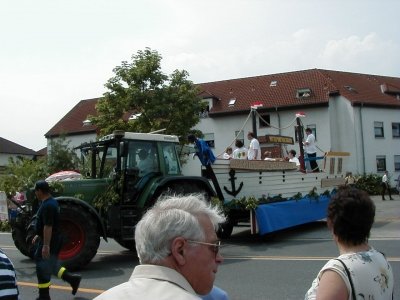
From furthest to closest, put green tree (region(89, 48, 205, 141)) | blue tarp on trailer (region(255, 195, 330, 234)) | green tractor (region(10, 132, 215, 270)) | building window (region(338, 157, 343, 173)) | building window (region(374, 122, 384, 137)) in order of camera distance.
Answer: building window (region(374, 122, 384, 137)) → green tree (region(89, 48, 205, 141)) → building window (region(338, 157, 343, 173)) → blue tarp on trailer (region(255, 195, 330, 234)) → green tractor (region(10, 132, 215, 270))

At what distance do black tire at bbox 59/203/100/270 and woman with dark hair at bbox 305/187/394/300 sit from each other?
297 inches

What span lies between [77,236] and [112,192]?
1.15 meters

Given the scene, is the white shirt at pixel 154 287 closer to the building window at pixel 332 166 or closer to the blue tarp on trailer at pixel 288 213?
the blue tarp on trailer at pixel 288 213

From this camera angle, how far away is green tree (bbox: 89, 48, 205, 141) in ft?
99.2

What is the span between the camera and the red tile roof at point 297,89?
42.9m

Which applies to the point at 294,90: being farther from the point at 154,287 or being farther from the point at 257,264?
the point at 154,287

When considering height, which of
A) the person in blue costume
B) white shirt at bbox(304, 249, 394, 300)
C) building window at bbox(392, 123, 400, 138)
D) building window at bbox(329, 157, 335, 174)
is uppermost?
building window at bbox(392, 123, 400, 138)

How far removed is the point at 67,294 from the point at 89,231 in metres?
2.01

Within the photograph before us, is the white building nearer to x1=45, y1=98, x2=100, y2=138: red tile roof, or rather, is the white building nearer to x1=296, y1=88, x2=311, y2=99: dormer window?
x1=296, y1=88, x2=311, y2=99: dormer window

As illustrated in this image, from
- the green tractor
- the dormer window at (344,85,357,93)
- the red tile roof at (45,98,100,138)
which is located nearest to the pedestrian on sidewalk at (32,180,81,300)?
the green tractor

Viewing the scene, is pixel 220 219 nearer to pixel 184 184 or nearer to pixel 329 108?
pixel 184 184

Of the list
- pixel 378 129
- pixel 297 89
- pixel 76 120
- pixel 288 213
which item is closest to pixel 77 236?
pixel 288 213

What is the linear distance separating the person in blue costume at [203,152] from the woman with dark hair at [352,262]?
32.9 feet

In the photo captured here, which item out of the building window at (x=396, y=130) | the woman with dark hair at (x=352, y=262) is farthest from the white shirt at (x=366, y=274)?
the building window at (x=396, y=130)
